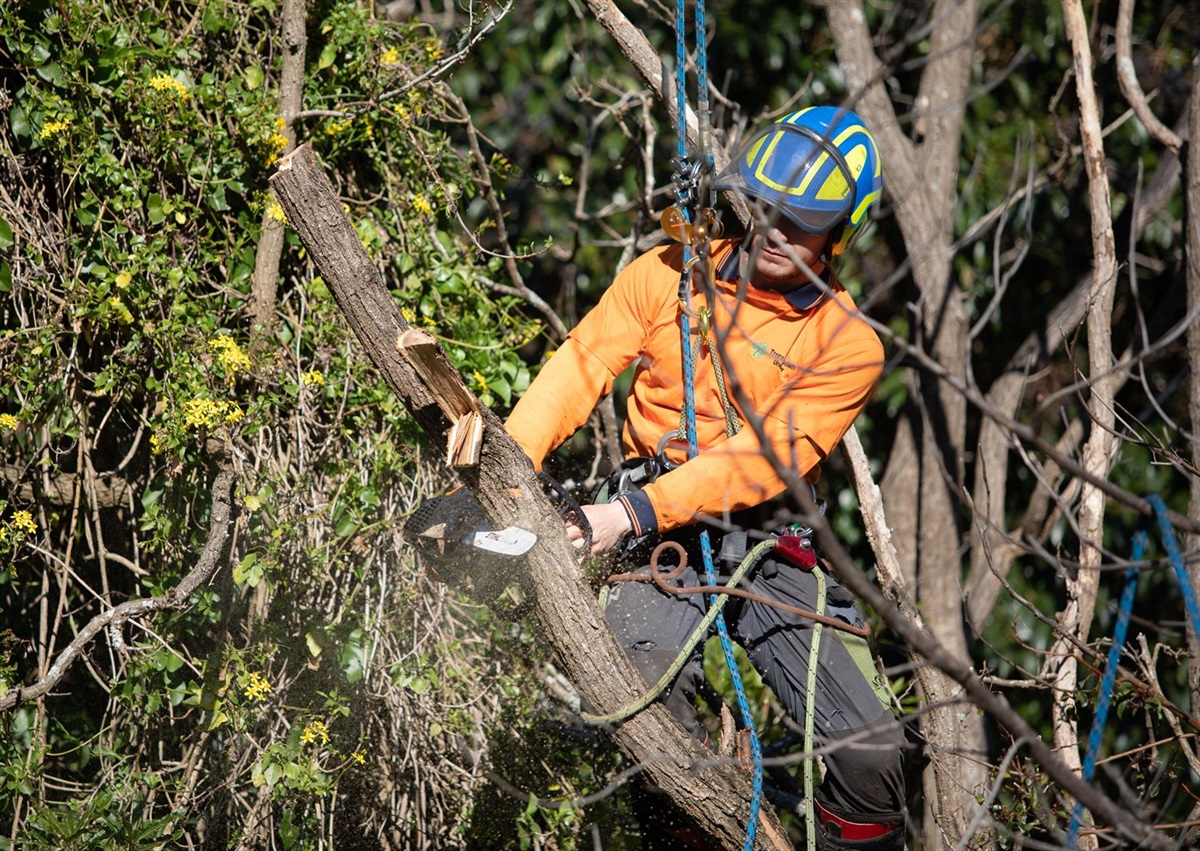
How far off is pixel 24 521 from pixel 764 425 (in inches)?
74.6

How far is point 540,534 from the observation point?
252cm

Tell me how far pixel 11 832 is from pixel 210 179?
185cm

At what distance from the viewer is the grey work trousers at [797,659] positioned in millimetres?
2812

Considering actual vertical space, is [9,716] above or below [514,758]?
above

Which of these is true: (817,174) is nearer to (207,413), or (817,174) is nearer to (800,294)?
(800,294)

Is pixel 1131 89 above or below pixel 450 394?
below

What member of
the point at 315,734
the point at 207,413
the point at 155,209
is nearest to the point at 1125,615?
the point at 315,734

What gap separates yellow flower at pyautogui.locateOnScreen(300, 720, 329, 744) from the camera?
3160 mm

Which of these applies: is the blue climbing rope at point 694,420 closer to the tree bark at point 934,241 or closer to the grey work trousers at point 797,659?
the grey work trousers at point 797,659

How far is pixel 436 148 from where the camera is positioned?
3.78 m

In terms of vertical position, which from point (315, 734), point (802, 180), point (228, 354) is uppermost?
point (228, 354)

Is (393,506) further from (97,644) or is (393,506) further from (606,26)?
(606,26)

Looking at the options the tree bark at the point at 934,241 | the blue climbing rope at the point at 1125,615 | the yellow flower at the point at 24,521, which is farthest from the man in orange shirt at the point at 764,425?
the tree bark at the point at 934,241

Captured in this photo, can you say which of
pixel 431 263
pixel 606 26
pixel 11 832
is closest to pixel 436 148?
Result: pixel 431 263
